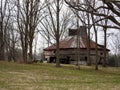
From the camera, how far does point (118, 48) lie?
86.8 m

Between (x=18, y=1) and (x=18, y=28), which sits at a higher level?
(x=18, y=1)

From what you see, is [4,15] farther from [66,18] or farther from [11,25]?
[66,18]

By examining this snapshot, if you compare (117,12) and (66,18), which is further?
(66,18)

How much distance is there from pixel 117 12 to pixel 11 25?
39.6 metres

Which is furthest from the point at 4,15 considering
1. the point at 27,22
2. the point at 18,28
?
the point at 27,22

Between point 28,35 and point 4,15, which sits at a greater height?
point 4,15

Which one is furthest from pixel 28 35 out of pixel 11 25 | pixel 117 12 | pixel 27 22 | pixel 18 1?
pixel 117 12

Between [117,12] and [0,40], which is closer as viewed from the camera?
[117,12]

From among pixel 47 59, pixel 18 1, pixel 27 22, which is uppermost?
pixel 18 1

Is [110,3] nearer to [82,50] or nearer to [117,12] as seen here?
[117,12]

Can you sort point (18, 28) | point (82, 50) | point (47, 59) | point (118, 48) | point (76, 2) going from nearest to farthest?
point (76, 2) → point (18, 28) → point (82, 50) → point (47, 59) → point (118, 48)

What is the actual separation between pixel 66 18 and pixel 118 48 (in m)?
23.4

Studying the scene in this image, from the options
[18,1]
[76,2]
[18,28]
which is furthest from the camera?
[18,28]

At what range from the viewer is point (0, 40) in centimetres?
5722
